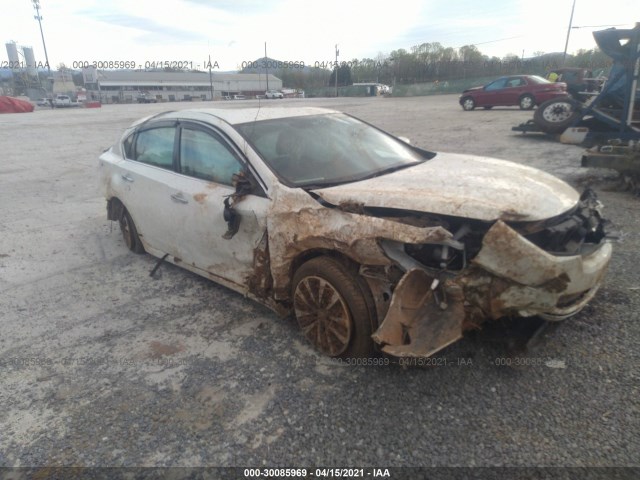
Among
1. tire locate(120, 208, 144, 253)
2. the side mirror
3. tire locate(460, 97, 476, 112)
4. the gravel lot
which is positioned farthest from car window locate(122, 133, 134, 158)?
tire locate(460, 97, 476, 112)

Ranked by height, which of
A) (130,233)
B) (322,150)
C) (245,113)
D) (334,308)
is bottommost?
(130,233)

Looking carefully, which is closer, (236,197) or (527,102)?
(236,197)

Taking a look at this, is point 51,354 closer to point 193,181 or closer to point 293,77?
point 193,181

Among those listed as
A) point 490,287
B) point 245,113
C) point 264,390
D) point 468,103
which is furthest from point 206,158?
point 468,103

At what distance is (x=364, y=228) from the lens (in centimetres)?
249

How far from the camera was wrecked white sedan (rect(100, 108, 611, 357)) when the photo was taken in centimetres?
232

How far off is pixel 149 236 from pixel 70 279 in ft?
2.94

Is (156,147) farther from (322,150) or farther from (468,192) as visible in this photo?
(468,192)

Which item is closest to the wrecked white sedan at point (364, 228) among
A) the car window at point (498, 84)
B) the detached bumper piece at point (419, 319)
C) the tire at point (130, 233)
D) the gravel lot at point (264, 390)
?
the detached bumper piece at point (419, 319)

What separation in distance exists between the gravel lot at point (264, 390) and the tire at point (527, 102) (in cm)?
1607

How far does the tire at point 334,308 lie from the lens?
2639 mm

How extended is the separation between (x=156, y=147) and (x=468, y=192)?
306 cm

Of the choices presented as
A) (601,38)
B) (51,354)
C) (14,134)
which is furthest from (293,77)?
(51,354)

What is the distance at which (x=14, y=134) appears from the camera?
16.8 m
